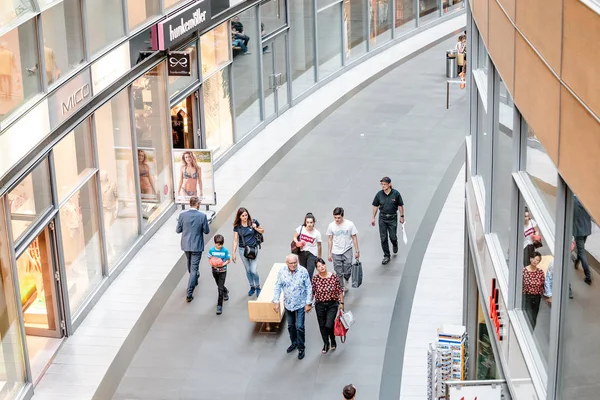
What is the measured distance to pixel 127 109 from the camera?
59.0 feet

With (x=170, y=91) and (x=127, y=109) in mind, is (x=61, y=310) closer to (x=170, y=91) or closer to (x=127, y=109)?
(x=127, y=109)

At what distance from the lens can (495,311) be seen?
997cm

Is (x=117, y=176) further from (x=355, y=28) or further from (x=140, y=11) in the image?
(x=355, y=28)

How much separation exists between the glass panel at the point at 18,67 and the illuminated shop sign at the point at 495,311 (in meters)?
6.71

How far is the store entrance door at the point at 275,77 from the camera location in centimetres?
2561

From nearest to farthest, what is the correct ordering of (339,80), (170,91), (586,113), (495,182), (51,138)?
(586,113) → (495,182) → (51,138) → (170,91) → (339,80)

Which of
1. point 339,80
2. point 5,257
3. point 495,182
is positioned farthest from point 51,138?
point 339,80

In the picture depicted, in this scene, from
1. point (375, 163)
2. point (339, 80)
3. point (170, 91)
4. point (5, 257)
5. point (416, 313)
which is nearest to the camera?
point (5, 257)

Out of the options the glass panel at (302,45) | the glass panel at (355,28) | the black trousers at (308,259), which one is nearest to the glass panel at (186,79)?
the black trousers at (308,259)

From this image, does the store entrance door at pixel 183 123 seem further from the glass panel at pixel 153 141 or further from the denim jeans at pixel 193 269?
the denim jeans at pixel 193 269

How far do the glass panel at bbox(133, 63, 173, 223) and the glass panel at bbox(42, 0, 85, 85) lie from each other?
9.15 ft

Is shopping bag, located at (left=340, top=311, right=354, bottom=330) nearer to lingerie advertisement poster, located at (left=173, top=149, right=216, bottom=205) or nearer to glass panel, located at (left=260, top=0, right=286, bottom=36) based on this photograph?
lingerie advertisement poster, located at (left=173, top=149, right=216, bottom=205)

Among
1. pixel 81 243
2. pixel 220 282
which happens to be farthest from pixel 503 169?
pixel 81 243

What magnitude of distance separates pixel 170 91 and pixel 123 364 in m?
6.94
